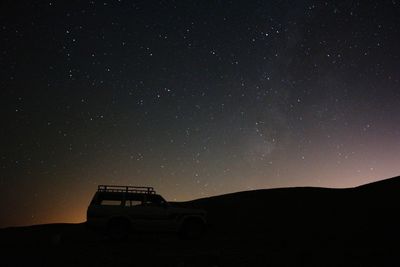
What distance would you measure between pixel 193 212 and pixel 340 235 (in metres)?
5.65

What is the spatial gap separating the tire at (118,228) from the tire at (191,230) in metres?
2.04

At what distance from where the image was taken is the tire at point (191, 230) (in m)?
14.9

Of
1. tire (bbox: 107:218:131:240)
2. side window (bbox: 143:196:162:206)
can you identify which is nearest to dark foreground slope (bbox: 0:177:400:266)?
tire (bbox: 107:218:131:240)

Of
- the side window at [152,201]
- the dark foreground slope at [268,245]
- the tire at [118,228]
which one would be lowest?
the dark foreground slope at [268,245]

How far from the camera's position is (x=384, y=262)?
9.73 m

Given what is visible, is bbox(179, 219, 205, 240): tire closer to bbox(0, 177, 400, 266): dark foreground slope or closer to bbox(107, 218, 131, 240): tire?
bbox(0, 177, 400, 266): dark foreground slope

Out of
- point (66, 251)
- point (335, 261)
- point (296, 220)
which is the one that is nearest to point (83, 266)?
point (66, 251)

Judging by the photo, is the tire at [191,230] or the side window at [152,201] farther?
the tire at [191,230]

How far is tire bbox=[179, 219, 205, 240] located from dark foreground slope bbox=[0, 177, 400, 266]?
1.20 feet

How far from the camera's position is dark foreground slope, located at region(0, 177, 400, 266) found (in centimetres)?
986

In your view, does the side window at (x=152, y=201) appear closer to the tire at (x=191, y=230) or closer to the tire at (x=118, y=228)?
the tire at (x=118, y=228)

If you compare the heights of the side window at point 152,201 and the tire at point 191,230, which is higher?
the side window at point 152,201

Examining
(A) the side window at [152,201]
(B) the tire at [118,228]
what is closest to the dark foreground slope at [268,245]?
(B) the tire at [118,228]

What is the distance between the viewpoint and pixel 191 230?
14953 millimetres
